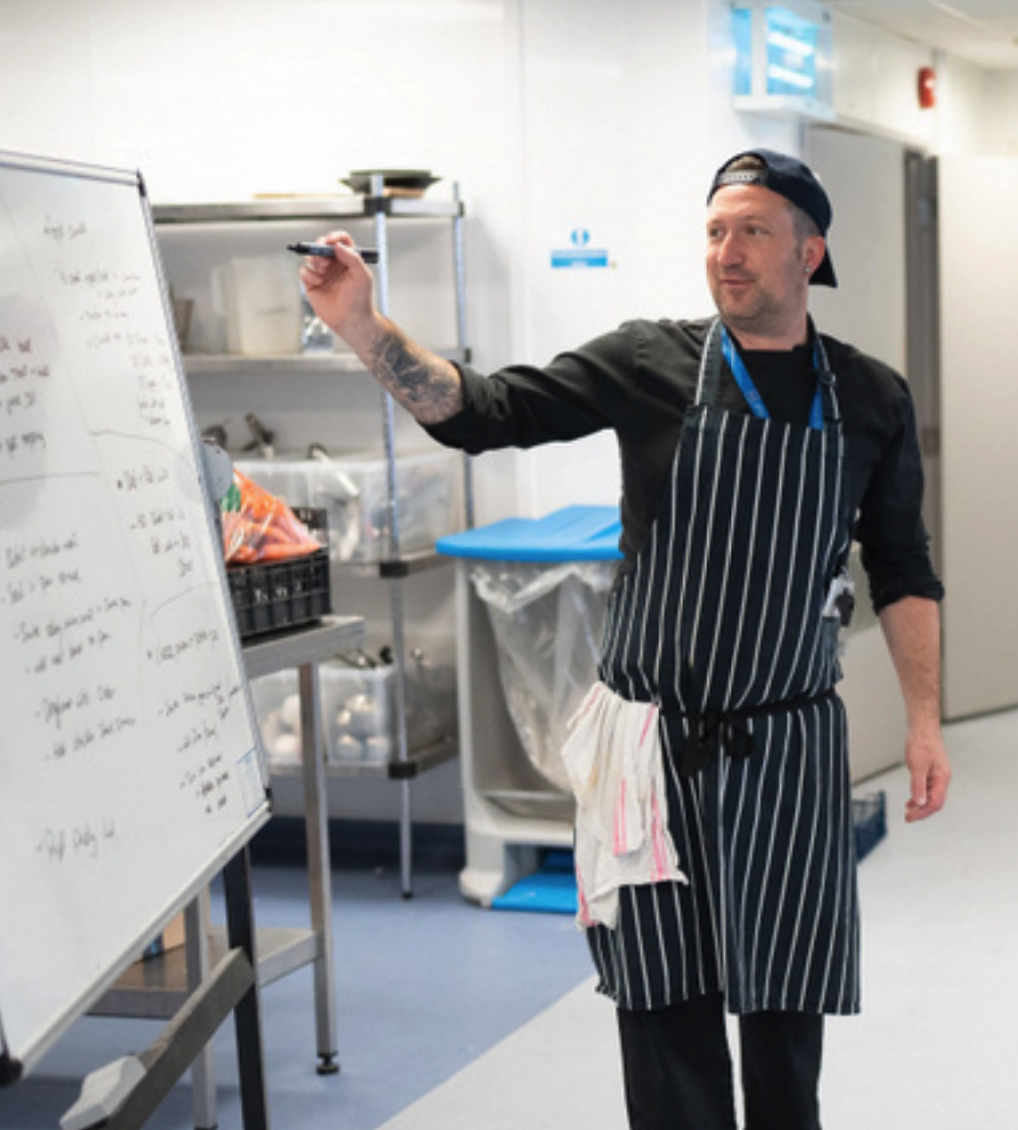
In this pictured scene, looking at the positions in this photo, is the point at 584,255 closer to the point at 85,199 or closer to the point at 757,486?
the point at 757,486

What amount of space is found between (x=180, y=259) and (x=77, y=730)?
12.6ft

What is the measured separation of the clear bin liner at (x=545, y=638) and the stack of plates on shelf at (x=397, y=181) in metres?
0.97

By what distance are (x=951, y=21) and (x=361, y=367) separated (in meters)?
2.54

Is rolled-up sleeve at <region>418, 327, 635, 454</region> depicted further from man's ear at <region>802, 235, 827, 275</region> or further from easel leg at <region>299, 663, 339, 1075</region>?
easel leg at <region>299, 663, 339, 1075</region>

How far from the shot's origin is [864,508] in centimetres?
287

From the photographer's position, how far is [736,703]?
270 centimetres

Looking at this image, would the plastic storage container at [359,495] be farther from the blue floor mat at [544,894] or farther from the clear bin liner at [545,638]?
the blue floor mat at [544,894]

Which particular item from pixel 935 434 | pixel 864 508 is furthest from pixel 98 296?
pixel 935 434

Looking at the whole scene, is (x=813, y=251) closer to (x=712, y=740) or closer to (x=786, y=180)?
(x=786, y=180)

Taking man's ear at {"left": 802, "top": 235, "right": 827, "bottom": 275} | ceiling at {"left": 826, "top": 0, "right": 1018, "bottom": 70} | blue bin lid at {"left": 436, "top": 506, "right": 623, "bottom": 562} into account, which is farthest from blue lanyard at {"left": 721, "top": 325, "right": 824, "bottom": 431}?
ceiling at {"left": 826, "top": 0, "right": 1018, "bottom": 70}

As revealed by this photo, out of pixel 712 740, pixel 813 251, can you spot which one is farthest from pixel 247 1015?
pixel 813 251

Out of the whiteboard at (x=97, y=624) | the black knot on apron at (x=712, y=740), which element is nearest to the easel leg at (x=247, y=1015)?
the whiteboard at (x=97, y=624)

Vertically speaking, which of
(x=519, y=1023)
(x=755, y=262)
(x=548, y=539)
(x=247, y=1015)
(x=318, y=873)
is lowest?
(x=519, y=1023)

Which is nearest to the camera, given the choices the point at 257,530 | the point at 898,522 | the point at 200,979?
the point at 898,522
